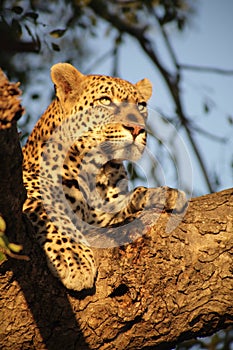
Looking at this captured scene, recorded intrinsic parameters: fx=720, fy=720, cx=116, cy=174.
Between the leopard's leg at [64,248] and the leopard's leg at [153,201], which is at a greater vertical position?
the leopard's leg at [64,248]

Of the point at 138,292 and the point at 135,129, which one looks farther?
the point at 135,129

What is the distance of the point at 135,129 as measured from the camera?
6.14 metres

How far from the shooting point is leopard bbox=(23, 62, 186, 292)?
6.02 meters

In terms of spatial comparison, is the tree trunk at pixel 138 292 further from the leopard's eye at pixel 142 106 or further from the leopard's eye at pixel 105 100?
the leopard's eye at pixel 105 100

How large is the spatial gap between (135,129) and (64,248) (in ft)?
4.92

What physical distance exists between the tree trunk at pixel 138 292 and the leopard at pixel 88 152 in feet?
1.53

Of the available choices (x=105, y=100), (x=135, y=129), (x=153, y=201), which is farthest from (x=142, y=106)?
(x=153, y=201)

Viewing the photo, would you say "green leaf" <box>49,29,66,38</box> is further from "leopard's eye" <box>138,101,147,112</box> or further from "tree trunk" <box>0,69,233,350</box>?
"tree trunk" <box>0,69,233,350</box>

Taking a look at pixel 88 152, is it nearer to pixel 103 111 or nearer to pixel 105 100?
pixel 103 111

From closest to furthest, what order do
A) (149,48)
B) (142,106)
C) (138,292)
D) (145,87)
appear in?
1. (138,292)
2. (142,106)
3. (145,87)
4. (149,48)

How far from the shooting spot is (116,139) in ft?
20.3

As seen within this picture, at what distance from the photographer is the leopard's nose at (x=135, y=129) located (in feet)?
20.1

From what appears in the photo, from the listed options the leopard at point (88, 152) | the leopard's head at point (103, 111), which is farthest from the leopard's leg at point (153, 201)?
the leopard's head at point (103, 111)

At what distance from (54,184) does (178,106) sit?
9.31 ft
